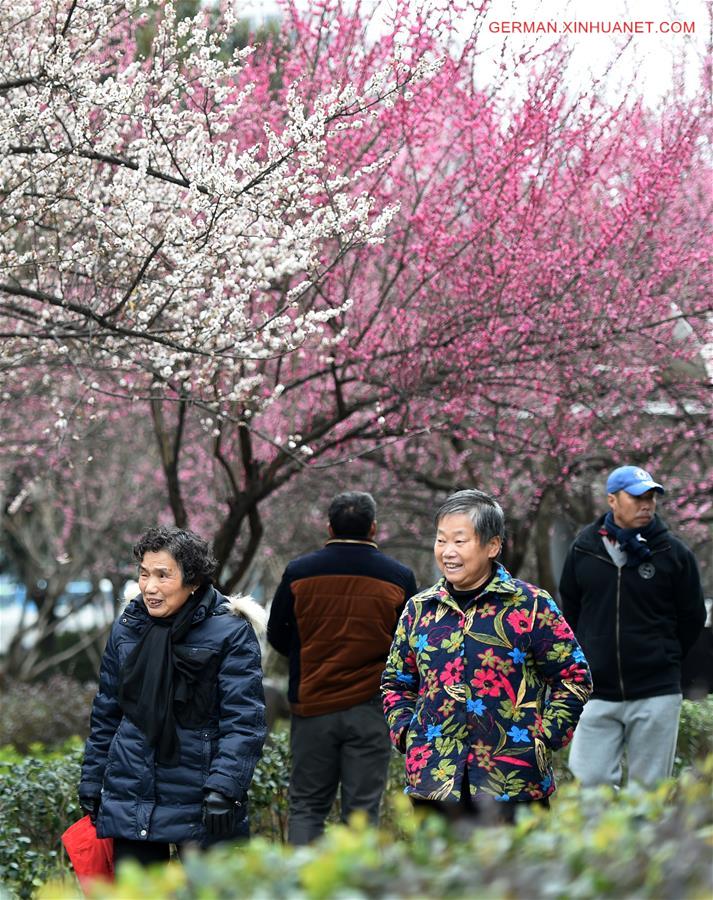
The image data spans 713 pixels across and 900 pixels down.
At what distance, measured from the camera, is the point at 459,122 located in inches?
314

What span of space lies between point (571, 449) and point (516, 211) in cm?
168

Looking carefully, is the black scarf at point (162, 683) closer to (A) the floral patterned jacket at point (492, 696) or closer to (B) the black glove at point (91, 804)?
(B) the black glove at point (91, 804)

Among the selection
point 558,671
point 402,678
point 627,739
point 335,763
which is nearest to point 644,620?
point 627,739

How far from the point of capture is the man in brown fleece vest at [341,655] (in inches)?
Answer: 225

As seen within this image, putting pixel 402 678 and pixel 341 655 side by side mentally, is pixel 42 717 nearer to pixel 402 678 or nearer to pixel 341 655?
pixel 341 655

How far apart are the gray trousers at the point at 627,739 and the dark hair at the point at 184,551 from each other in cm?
213

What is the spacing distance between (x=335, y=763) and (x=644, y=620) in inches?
60.8

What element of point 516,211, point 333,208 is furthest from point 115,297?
point 516,211

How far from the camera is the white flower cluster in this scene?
18.3ft

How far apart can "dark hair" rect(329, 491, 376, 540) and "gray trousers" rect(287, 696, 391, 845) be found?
76cm

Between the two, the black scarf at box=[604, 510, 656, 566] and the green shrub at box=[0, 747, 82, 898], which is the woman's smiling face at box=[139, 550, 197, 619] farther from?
the black scarf at box=[604, 510, 656, 566]

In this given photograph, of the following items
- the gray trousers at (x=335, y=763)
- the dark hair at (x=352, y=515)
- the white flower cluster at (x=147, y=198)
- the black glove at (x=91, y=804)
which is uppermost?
Answer: the white flower cluster at (x=147, y=198)

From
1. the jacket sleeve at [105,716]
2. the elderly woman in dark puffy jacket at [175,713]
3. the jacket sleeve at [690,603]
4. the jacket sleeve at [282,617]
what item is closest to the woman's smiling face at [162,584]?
the elderly woman in dark puffy jacket at [175,713]

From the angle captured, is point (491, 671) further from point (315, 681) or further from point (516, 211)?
point (516, 211)
